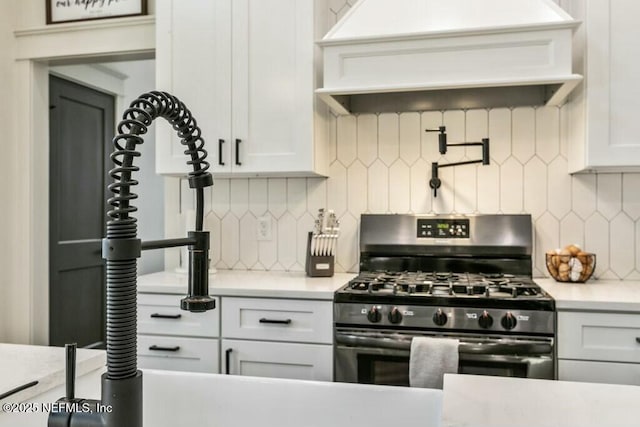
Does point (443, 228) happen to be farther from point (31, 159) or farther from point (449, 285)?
point (31, 159)

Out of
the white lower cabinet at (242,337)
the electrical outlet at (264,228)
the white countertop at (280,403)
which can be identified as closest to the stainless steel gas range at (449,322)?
the white lower cabinet at (242,337)

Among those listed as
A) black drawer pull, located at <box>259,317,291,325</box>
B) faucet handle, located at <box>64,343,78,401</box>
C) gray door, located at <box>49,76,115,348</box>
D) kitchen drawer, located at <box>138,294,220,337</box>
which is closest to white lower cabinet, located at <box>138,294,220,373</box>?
kitchen drawer, located at <box>138,294,220,337</box>

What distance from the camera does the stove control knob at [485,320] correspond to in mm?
1984

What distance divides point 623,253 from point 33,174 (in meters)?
3.27

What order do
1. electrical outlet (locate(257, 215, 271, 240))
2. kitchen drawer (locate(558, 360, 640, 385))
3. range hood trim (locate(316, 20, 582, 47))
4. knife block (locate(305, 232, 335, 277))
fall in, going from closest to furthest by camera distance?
kitchen drawer (locate(558, 360, 640, 385)) → range hood trim (locate(316, 20, 582, 47)) → knife block (locate(305, 232, 335, 277)) → electrical outlet (locate(257, 215, 271, 240))

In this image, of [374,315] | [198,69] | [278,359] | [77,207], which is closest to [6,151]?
[77,207]

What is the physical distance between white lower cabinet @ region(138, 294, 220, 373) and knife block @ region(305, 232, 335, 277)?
21.3 inches

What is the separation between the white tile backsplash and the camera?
2.50 meters

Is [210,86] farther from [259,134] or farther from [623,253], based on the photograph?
[623,253]

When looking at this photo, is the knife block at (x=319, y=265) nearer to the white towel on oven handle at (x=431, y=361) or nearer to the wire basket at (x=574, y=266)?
the white towel on oven handle at (x=431, y=361)

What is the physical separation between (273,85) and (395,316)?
1.25 metres

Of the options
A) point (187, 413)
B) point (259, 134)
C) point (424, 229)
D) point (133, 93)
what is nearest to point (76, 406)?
point (187, 413)

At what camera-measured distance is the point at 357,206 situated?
279 centimetres

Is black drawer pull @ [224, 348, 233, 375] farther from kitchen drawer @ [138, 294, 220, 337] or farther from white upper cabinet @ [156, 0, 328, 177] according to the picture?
white upper cabinet @ [156, 0, 328, 177]
